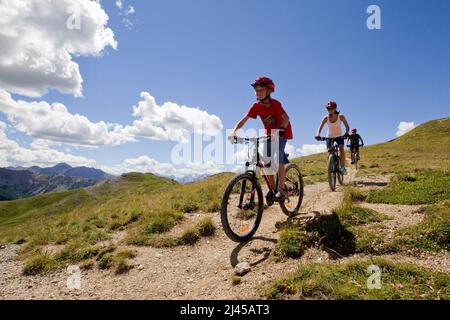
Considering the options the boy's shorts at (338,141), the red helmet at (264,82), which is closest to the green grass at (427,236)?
the red helmet at (264,82)

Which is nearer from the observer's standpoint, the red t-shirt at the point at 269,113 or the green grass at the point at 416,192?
the red t-shirt at the point at 269,113

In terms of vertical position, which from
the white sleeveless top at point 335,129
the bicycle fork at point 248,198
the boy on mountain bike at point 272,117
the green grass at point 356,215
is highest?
the white sleeveless top at point 335,129

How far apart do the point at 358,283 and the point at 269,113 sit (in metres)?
5.04

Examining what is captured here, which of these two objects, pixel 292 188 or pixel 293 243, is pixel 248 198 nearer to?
pixel 293 243

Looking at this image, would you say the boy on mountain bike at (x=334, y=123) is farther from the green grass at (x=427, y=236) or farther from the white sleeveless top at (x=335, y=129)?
the green grass at (x=427, y=236)

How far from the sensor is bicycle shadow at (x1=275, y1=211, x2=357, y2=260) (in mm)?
6473

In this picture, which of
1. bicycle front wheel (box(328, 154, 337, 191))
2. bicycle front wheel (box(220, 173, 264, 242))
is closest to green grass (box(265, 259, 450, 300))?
bicycle front wheel (box(220, 173, 264, 242))

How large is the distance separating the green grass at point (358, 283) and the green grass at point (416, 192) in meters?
5.53

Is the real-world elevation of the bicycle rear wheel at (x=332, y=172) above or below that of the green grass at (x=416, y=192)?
above

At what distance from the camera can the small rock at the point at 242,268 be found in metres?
6.16

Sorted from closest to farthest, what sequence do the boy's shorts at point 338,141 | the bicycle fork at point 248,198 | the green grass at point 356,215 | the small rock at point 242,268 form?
the small rock at point 242,268, the bicycle fork at point 248,198, the green grass at point 356,215, the boy's shorts at point 338,141

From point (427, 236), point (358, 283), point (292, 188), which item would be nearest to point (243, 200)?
point (292, 188)

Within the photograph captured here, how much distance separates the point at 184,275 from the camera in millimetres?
6766
